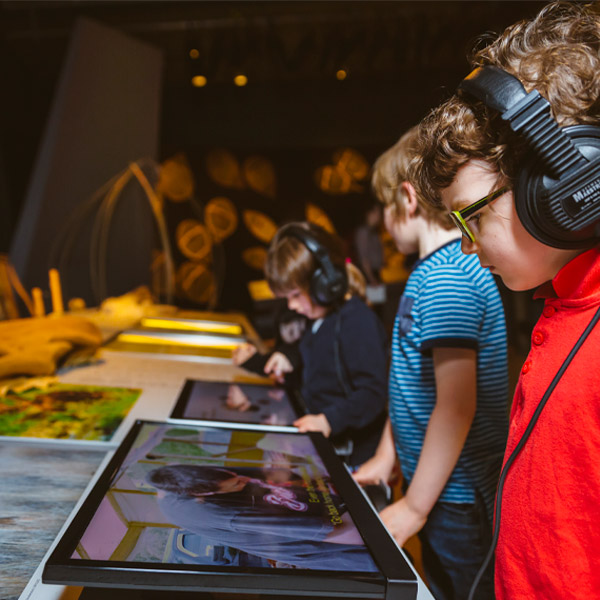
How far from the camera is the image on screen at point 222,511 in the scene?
52cm

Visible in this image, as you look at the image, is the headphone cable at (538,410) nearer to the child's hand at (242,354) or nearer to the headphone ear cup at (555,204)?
the headphone ear cup at (555,204)

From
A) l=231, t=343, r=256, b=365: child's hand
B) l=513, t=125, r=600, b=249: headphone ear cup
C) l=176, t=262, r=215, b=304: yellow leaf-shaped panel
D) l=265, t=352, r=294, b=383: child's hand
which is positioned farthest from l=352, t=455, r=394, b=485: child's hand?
l=176, t=262, r=215, b=304: yellow leaf-shaped panel

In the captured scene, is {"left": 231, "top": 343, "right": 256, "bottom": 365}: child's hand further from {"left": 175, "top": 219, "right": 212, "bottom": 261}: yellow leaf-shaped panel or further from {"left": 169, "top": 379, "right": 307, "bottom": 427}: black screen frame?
{"left": 175, "top": 219, "right": 212, "bottom": 261}: yellow leaf-shaped panel

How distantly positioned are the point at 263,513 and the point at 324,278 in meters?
0.79

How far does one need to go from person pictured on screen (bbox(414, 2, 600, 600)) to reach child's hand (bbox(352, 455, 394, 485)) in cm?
55

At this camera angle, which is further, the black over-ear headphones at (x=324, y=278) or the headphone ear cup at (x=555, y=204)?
the black over-ear headphones at (x=324, y=278)

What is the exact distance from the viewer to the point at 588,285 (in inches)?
19.7

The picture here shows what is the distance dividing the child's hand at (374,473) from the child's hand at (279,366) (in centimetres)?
41

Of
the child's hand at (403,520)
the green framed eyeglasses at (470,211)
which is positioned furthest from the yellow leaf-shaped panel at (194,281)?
the green framed eyeglasses at (470,211)

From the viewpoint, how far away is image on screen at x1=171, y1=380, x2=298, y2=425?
1067 mm

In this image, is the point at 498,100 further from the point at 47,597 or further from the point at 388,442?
the point at 388,442

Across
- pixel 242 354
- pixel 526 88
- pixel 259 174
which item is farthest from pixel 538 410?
pixel 259 174

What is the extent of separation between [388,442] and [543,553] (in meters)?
0.66

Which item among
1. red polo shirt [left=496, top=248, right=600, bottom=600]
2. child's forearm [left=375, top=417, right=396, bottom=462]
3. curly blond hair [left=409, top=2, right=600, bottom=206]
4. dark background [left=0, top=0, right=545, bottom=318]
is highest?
dark background [left=0, top=0, right=545, bottom=318]
